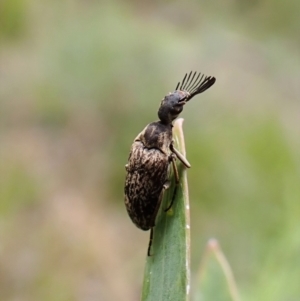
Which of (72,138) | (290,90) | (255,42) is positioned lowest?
(72,138)

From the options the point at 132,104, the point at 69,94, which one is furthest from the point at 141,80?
the point at 69,94

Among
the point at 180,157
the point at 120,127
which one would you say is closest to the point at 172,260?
the point at 180,157

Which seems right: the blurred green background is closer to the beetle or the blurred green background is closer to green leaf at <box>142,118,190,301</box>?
the beetle

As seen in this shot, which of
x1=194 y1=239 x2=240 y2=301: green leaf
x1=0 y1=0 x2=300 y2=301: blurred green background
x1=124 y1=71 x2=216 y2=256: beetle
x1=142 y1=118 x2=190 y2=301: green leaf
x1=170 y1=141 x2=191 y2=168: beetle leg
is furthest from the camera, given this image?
x1=0 y1=0 x2=300 y2=301: blurred green background

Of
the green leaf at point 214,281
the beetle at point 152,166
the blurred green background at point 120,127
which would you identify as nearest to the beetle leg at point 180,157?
the beetle at point 152,166

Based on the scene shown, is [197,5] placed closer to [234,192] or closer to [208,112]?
[208,112]

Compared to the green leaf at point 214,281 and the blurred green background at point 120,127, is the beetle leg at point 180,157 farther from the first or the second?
the blurred green background at point 120,127

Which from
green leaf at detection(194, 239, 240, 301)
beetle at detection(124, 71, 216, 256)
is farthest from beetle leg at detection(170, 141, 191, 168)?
green leaf at detection(194, 239, 240, 301)
